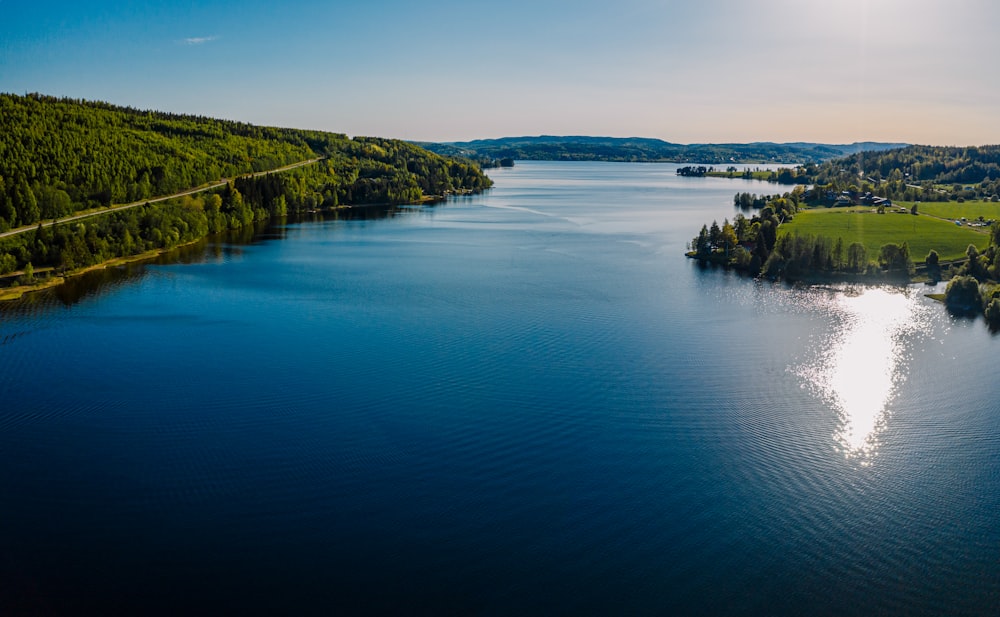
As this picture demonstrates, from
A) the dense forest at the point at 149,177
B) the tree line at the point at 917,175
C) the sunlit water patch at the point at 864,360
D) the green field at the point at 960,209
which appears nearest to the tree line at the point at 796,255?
the sunlit water patch at the point at 864,360

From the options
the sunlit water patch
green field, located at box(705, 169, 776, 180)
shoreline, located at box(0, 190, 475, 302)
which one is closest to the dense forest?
shoreline, located at box(0, 190, 475, 302)

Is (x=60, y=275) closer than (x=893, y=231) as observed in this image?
Yes

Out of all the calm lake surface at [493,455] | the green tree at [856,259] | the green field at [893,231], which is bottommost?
the calm lake surface at [493,455]

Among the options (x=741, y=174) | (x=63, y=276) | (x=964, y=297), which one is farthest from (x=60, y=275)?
(x=741, y=174)

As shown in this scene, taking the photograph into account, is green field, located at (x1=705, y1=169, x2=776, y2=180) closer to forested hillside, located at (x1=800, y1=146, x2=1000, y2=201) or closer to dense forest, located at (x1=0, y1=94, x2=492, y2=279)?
forested hillside, located at (x1=800, y1=146, x2=1000, y2=201)

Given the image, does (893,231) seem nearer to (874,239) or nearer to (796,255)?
(874,239)

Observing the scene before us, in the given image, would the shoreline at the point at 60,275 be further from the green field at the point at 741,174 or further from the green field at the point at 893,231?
the green field at the point at 741,174
